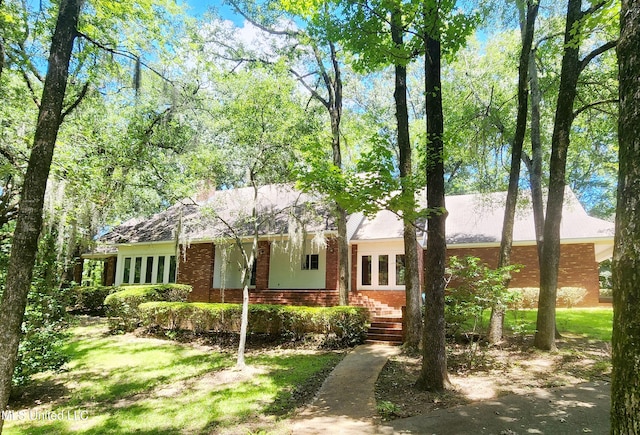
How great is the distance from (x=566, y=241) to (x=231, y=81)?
47.7ft

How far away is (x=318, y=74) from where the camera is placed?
15125mm

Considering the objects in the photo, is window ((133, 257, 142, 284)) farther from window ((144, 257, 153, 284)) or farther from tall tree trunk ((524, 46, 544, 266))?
tall tree trunk ((524, 46, 544, 266))

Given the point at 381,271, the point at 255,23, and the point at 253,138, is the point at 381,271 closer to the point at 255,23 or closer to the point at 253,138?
the point at 253,138

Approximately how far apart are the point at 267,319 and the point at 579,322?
994 cm

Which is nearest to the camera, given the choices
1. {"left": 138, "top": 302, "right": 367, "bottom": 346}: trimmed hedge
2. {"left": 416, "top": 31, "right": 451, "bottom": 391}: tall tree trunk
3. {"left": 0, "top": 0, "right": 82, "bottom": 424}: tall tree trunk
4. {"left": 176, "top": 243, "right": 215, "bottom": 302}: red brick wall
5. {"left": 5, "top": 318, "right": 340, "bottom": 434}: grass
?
{"left": 0, "top": 0, "right": 82, "bottom": 424}: tall tree trunk

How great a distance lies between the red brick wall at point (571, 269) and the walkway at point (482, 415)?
1080cm

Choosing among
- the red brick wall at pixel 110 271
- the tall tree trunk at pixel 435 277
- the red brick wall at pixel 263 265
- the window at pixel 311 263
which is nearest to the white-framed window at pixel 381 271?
the window at pixel 311 263

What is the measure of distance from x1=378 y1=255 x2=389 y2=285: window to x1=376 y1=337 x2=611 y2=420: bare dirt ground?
649 centimetres

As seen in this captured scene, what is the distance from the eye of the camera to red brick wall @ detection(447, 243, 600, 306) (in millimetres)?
15672

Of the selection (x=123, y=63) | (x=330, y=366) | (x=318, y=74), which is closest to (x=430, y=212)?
(x=330, y=366)

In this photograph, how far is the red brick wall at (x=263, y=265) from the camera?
16922 millimetres

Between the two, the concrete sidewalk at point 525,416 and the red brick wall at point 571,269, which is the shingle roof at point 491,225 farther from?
the concrete sidewalk at point 525,416

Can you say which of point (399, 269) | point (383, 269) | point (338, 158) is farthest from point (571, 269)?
point (338, 158)

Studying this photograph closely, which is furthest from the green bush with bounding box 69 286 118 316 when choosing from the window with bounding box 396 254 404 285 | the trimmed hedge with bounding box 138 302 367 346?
the window with bounding box 396 254 404 285
